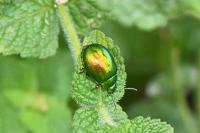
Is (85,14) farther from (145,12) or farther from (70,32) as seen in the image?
(145,12)

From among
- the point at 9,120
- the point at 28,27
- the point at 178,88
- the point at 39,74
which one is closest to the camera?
the point at 28,27

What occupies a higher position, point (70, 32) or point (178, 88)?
point (178, 88)

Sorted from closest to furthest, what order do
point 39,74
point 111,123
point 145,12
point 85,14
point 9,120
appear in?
point 111,123 → point 85,14 → point 9,120 → point 145,12 → point 39,74

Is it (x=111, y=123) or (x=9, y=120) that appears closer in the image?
(x=111, y=123)

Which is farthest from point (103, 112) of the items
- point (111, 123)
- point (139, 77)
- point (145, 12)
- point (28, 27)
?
point (139, 77)

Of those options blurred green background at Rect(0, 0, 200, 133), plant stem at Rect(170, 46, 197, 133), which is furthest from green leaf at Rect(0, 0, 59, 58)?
plant stem at Rect(170, 46, 197, 133)

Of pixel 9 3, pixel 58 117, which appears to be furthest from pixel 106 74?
pixel 58 117

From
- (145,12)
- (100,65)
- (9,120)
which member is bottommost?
(9,120)
